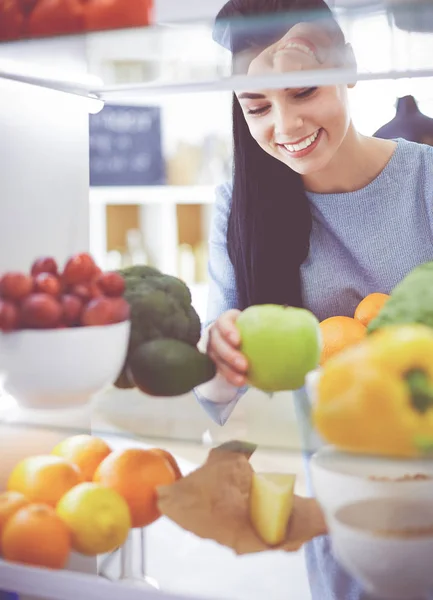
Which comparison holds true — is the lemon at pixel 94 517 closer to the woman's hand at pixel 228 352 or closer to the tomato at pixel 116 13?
the woman's hand at pixel 228 352

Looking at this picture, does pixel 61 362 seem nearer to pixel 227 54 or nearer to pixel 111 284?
pixel 111 284

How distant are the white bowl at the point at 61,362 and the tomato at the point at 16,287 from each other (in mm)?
39

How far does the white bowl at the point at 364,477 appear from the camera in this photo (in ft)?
2.03

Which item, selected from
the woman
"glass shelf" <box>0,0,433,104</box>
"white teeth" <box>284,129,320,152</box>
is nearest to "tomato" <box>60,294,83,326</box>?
"glass shelf" <box>0,0,433,104</box>

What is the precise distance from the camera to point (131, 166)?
3.37 meters

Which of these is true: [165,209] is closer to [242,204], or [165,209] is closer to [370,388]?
[242,204]

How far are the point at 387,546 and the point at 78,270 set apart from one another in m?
0.41

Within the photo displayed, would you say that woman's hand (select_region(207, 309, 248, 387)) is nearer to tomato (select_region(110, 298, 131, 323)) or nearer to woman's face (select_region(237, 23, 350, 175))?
tomato (select_region(110, 298, 131, 323))

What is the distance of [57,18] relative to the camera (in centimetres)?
76

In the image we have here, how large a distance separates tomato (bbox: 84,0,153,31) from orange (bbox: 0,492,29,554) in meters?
0.51

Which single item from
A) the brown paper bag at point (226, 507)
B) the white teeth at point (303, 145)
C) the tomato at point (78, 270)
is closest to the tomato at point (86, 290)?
the tomato at point (78, 270)

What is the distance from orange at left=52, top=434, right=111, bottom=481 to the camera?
2.60 feet

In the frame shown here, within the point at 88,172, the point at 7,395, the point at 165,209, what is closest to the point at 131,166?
the point at 165,209

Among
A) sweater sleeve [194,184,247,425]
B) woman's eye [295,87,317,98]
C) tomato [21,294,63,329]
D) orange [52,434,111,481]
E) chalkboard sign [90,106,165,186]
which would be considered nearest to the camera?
tomato [21,294,63,329]
